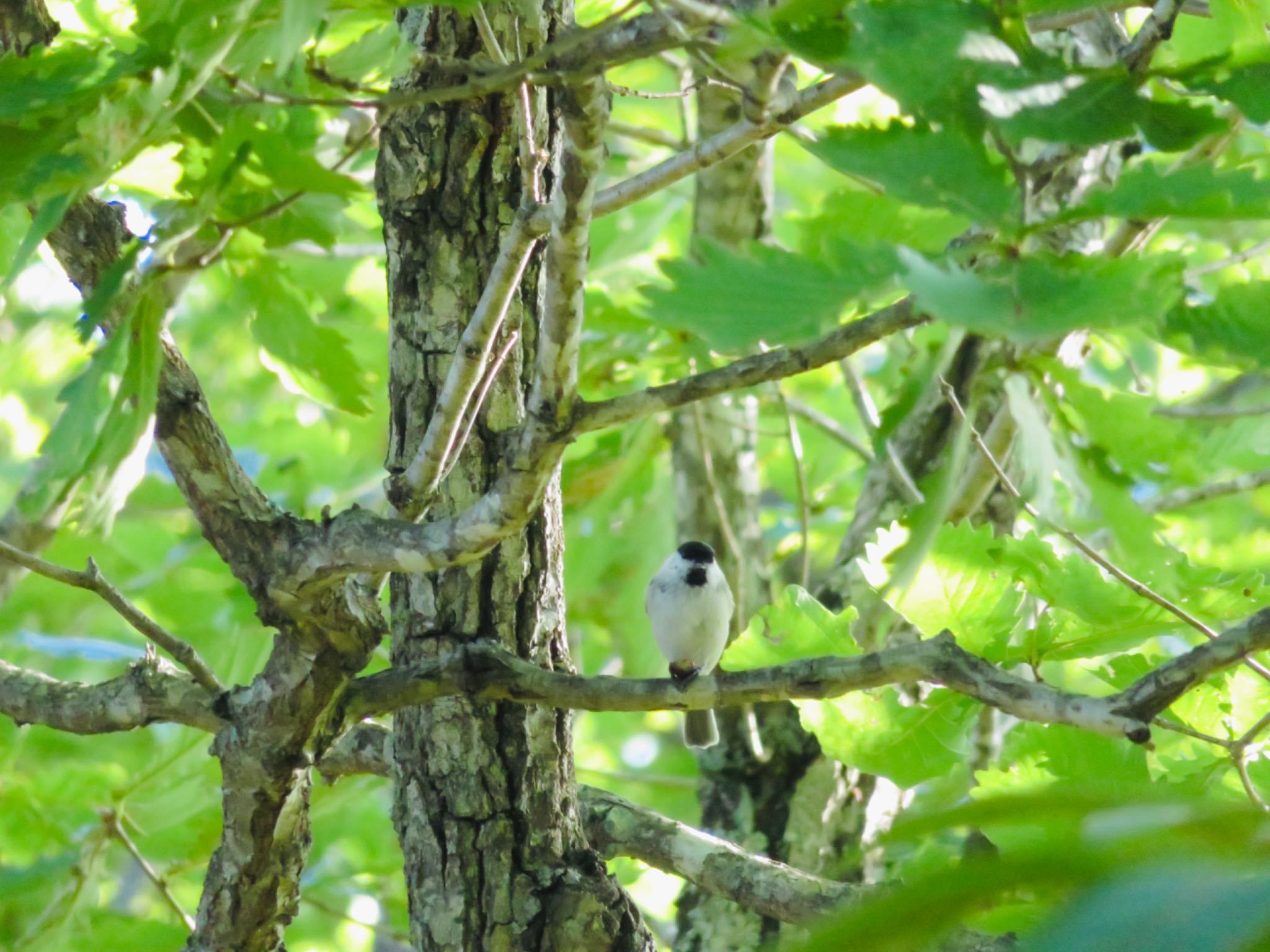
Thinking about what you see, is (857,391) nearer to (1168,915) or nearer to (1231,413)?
(1231,413)

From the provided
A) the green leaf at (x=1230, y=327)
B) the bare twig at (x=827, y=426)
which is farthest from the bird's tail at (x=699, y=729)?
the green leaf at (x=1230, y=327)

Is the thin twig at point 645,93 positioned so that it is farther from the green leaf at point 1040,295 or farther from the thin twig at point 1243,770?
the thin twig at point 1243,770

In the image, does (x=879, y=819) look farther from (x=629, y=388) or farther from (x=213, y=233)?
(x=213, y=233)

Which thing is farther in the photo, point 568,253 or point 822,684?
point 822,684

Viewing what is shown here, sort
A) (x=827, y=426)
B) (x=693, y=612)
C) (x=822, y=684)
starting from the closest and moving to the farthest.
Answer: (x=822, y=684)
(x=827, y=426)
(x=693, y=612)

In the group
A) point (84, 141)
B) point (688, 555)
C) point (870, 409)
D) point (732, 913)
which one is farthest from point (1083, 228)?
point (84, 141)

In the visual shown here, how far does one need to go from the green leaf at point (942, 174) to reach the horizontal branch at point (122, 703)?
162cm

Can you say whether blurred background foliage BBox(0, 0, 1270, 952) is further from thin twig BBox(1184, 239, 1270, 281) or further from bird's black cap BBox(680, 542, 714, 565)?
bird's black cap BBox(680, 542, 714, 565)

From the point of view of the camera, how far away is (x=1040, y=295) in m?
0.72

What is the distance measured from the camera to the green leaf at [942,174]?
31.7 inches

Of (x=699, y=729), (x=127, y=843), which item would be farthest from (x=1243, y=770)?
(x=699, y=729)

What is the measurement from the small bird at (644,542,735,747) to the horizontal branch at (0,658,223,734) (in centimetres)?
223

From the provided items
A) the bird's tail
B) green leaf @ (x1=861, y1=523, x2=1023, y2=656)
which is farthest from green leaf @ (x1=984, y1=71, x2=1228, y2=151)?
the bird's tail

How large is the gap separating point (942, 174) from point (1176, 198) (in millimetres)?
155
